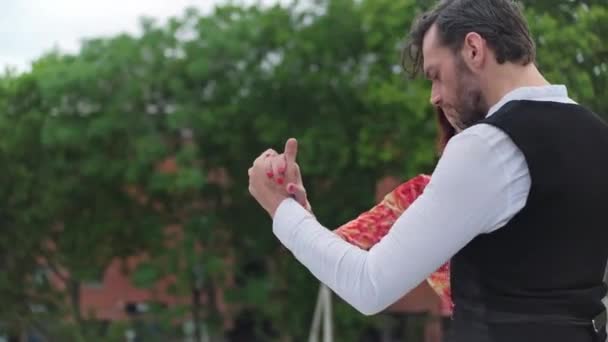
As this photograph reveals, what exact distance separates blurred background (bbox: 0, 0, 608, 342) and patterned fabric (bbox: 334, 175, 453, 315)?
15220 millimetres

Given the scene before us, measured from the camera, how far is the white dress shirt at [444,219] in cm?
139

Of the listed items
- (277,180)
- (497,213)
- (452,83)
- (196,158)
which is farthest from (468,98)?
(196,158)

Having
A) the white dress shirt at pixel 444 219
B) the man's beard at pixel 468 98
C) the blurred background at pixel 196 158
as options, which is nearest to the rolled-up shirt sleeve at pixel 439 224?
the white dress shirt at pixel 444 219

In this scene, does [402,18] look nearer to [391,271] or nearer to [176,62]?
[176,62]

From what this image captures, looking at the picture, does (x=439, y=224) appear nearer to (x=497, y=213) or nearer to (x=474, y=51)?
(x=497, y=213)

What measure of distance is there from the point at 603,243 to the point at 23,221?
22.7 metres

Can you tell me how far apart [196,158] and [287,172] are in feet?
65.8

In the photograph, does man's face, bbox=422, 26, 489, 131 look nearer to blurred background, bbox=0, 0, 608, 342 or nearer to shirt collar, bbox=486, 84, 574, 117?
shirt collar, bbox=486, 84, 574, 117

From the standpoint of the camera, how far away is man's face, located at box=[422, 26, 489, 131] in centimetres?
150

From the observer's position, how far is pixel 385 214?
1763mm

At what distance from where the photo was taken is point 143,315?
80.3 ft

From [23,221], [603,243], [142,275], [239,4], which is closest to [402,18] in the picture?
[239,4]

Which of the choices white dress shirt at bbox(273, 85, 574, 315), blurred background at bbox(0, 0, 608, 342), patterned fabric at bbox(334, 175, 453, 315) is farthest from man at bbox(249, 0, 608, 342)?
blurred background at bbox(0, 0, 608, 342)

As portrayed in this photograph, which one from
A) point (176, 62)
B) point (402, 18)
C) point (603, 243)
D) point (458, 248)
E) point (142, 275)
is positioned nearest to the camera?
point (458, 248)
